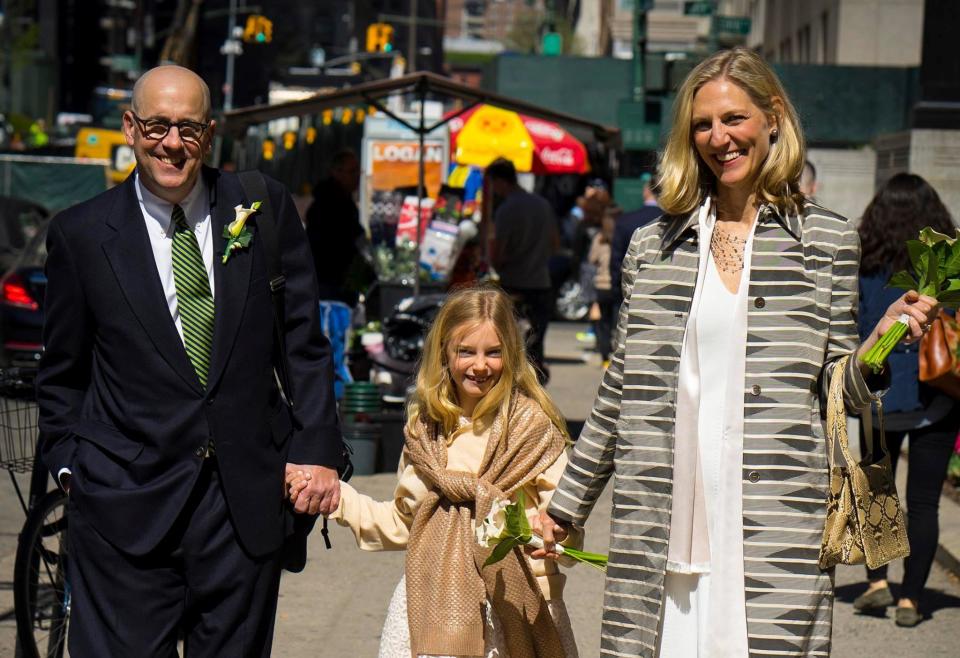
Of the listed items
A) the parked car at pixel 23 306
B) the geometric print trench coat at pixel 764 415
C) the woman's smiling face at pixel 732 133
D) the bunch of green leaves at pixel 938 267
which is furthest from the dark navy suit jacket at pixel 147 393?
the parked car at pixel 23 306

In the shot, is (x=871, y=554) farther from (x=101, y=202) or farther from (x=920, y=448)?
(x=920, y=448)

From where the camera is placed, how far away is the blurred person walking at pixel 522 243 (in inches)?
566

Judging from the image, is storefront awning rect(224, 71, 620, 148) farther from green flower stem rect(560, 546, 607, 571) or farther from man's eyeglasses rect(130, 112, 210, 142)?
green flower stem rect(560, 546, 607, 571)

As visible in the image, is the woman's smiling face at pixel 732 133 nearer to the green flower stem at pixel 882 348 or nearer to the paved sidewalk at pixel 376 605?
the green flower stem at pixel 882 348

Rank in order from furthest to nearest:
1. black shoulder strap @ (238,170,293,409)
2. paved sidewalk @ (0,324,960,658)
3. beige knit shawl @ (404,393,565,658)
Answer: paved sidewalk @ (0,324,960,658) → beige knit shawl @ (404,393,565,658) → black shoulder strap @ (238,170,293,409)

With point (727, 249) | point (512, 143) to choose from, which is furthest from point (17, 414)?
point (512, 143)

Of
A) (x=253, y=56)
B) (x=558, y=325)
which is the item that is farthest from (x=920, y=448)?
(x=253, y=56)

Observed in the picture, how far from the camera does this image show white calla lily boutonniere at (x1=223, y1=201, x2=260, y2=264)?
12.9ft

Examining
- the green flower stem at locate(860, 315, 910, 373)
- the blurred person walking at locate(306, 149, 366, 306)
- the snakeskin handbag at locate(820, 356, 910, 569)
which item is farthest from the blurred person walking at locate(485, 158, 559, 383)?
the green flower stem at locate(860, 315, 910, 373)

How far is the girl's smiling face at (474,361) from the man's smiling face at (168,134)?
113cm

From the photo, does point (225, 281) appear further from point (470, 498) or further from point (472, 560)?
point (472, 560)

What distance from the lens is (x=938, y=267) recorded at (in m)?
3.60

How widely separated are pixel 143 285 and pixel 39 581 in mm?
2319

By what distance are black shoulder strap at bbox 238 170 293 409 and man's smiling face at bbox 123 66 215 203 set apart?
0.66 feet
